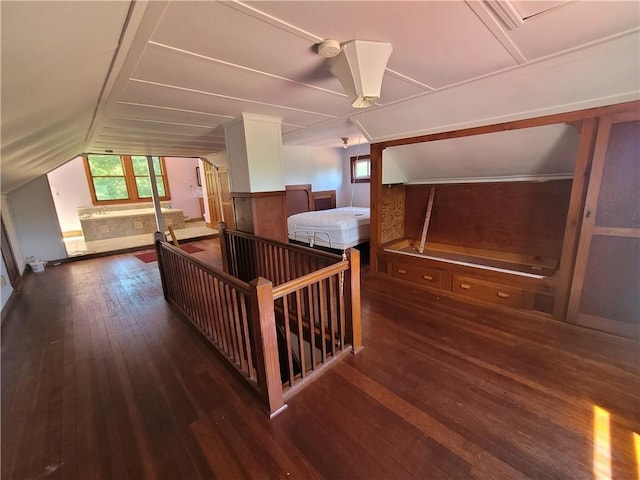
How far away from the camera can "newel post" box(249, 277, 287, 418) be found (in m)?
1.42

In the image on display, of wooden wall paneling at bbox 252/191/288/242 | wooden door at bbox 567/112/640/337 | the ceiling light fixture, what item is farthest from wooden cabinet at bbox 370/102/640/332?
the ceiling light fixture

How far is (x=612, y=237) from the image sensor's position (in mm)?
2006

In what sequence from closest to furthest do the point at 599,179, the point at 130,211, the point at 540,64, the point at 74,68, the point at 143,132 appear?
the point at 74,68 < the point at 540,64 < the point at 599,179 < the point at 143,132 < the point at 130,211

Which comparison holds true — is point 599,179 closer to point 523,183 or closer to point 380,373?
point 523,183

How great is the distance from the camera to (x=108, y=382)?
1867 millimetres

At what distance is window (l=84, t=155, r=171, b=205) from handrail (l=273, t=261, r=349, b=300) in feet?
25.4

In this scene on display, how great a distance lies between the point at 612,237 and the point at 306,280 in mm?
2401

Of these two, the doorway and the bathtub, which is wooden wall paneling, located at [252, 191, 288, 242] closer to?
the doorway

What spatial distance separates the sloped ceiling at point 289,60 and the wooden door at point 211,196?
5.02 meters

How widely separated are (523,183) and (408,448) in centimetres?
288

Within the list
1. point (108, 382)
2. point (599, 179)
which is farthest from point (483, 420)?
point (108, 382)

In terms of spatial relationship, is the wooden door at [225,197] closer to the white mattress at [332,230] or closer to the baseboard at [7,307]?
the white mattress at [332,230]

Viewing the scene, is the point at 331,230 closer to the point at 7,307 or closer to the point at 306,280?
the point at 306,280

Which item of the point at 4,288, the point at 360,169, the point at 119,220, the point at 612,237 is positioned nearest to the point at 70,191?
the point at 119,220
